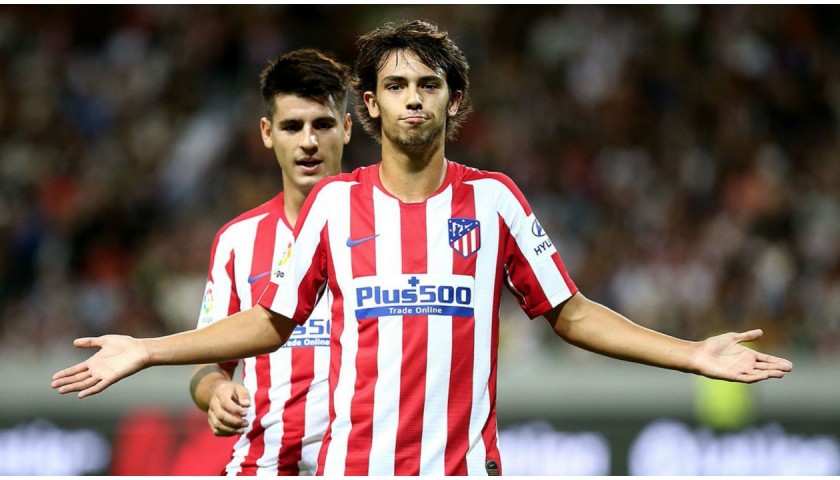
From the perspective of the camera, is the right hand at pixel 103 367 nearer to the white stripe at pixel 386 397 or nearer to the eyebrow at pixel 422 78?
the white stripe at pixel 386 397

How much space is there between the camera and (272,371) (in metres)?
4.76

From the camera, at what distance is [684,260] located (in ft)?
33.3

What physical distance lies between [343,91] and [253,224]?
27.5 inches

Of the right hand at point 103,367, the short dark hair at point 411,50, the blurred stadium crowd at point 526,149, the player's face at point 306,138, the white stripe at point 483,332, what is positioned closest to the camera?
the right hand at point 103,367

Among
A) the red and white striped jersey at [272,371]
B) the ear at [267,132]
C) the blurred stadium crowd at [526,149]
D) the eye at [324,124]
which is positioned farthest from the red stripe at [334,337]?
the blurred stadium crowd at [526,149]

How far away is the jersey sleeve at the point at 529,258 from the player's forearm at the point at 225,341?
790mm

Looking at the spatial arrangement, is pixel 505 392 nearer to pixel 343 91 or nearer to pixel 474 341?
pixel 343 91

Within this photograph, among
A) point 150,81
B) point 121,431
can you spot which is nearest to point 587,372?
point 121,431

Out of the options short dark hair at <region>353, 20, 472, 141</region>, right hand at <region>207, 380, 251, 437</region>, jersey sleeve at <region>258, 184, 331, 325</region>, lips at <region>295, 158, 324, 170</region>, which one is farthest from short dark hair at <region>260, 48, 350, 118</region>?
right hand at <region>207, 380, 251, 437</region>

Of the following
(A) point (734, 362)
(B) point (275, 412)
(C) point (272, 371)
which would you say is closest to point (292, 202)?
(C) point (272, 371)

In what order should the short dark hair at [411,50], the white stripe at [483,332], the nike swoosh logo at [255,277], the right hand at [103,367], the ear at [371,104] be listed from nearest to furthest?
the right hand at [103,367], the white stripe at [483,332], the short dark hair at [411,50], the ear at [371,104], the nike swoosh logo at [255,277]

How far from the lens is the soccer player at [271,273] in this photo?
15.3 ft

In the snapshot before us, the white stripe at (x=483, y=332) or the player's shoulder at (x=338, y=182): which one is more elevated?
the player's shoulder at (x=338, y=182)

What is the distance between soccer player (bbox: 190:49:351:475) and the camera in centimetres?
468
